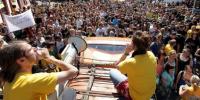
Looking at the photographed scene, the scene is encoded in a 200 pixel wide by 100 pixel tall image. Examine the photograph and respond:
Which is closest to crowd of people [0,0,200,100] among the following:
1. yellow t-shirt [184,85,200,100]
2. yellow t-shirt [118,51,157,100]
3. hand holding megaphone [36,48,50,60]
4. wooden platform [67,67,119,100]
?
yellow t-shirt [184,85,200,100]

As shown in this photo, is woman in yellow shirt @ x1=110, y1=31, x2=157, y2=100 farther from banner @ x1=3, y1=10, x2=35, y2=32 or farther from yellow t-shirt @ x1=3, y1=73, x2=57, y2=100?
banner @ x1=3, y1=10, x2=35, y2=32

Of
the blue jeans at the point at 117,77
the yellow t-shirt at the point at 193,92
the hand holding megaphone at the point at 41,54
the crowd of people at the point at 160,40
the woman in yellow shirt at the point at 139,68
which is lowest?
the crowd of people at the point at 160,40

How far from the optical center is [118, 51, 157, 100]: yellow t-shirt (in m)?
4.91

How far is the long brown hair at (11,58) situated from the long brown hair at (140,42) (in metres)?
2.05

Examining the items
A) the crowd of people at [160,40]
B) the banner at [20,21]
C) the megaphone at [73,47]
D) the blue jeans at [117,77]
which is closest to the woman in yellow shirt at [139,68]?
the crowd of people at [160,40]

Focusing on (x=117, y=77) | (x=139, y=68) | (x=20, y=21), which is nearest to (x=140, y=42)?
(x=139, y=68)

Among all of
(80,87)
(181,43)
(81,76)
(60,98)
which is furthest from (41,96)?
(181,43)

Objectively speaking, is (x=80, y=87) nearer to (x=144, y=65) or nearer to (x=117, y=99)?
(x=117, y=99)

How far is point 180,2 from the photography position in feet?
111

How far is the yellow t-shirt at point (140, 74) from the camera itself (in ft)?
16.1

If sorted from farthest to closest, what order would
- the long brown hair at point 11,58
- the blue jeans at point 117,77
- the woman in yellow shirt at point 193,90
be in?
the woman in yellow shirt at point 193,90
the blue jeans at point 117,77
the long brown hair at point 11,58

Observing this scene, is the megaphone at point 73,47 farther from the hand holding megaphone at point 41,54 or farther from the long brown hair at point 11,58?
the long brown hair at point 11,58

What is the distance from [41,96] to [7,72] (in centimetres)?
30

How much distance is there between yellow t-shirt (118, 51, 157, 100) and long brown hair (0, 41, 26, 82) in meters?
1.98
